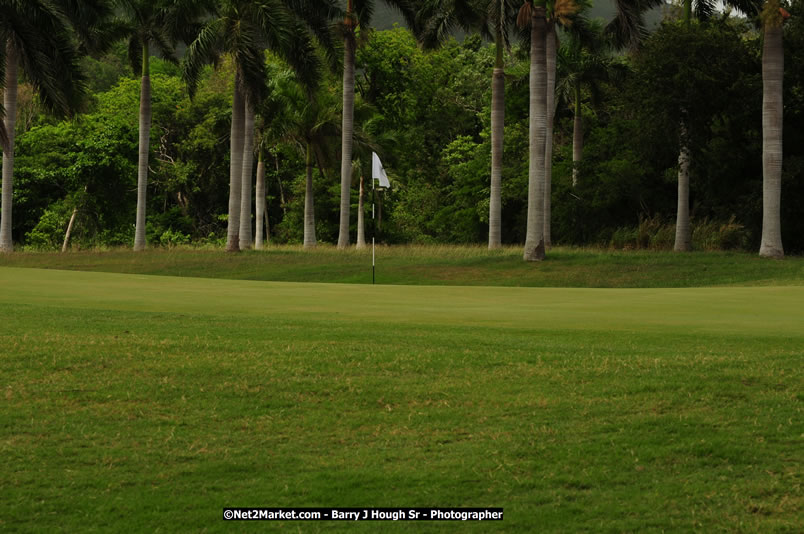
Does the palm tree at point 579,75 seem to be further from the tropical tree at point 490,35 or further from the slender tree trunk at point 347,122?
the slender tree trunk at point 347,122

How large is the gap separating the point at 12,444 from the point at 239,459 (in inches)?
75.1

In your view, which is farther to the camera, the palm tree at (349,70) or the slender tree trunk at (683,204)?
the palm tree at (349,70)

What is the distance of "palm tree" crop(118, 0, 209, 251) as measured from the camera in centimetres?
4728

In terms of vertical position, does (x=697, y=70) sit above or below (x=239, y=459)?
above

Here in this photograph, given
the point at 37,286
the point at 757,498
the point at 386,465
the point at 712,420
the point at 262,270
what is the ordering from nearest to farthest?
the point at 757,498 < the point at 386,465 < the point at 712,420 < the point at 37,286 < the point at 262,270

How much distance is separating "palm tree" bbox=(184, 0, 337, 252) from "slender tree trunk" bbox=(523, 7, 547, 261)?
10849mm

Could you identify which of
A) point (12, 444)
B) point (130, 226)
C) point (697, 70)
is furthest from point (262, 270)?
point (130, 226)

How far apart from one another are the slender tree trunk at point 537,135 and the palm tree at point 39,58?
717 inches

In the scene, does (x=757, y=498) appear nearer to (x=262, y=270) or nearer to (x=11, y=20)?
(x=262, y=270)

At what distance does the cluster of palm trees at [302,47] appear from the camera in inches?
1432

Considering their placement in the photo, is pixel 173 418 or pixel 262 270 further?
pixel 262 270

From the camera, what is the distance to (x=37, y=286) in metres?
22.6

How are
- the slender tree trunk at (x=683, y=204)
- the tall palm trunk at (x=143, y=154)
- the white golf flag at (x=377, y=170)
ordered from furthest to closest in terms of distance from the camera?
the tall palm trunk at (x=143, y=154) → the slender tree trunk at (x=683, y=204) → the white golf flag at (x=377, y=170)

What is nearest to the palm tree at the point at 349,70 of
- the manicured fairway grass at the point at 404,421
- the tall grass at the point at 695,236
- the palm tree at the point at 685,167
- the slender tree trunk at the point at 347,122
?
the slender tree trunk at the point at 347,122
